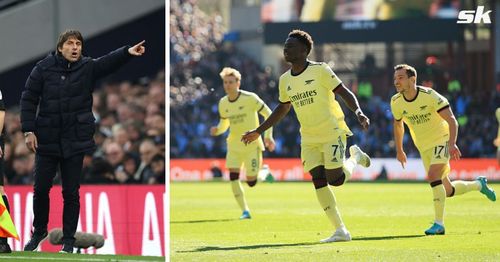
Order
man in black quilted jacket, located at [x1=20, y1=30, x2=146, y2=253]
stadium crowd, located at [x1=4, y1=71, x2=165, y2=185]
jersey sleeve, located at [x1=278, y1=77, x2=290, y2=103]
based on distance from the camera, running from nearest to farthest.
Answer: man in black quilted jacket, located at [x1=20, y1=30, x2=146, y2=253] → jersey sleeve, located at [x1=278, y1=77, x2=290, y2=103] → stadium crowd, located at [x1=4, y1=71, x2=165, y2=185]

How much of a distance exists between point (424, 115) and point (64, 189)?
3.00m

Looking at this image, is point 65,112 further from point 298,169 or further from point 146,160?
point 298,169

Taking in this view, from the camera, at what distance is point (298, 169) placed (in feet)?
71.2

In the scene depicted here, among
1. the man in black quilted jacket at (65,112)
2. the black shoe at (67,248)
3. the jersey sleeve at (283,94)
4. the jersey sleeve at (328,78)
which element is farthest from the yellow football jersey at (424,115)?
the black shoe at (67,248)

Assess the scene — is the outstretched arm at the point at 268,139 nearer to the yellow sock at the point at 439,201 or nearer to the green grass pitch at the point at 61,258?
the yellow sock at the point at 439,201

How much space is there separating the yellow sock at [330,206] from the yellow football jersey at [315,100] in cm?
38

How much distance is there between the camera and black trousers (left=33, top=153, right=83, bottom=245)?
733 cm

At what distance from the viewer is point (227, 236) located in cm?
912

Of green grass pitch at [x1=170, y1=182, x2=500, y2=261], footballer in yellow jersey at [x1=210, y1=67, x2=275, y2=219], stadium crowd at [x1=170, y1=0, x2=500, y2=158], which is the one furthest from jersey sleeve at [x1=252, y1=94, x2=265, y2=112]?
stadium crowd at [x1=170, y1=0, x2=500, y2=158]

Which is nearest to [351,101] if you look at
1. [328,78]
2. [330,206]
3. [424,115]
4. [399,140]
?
[328,78]

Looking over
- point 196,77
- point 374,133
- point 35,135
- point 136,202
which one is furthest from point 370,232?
point 196,77

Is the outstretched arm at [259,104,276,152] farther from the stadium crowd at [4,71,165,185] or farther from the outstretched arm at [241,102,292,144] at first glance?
the outstretched arm at [241,102,292,144]

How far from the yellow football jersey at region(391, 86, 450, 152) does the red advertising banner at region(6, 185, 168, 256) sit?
11.6 feet

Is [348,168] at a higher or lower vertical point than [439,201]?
higher
